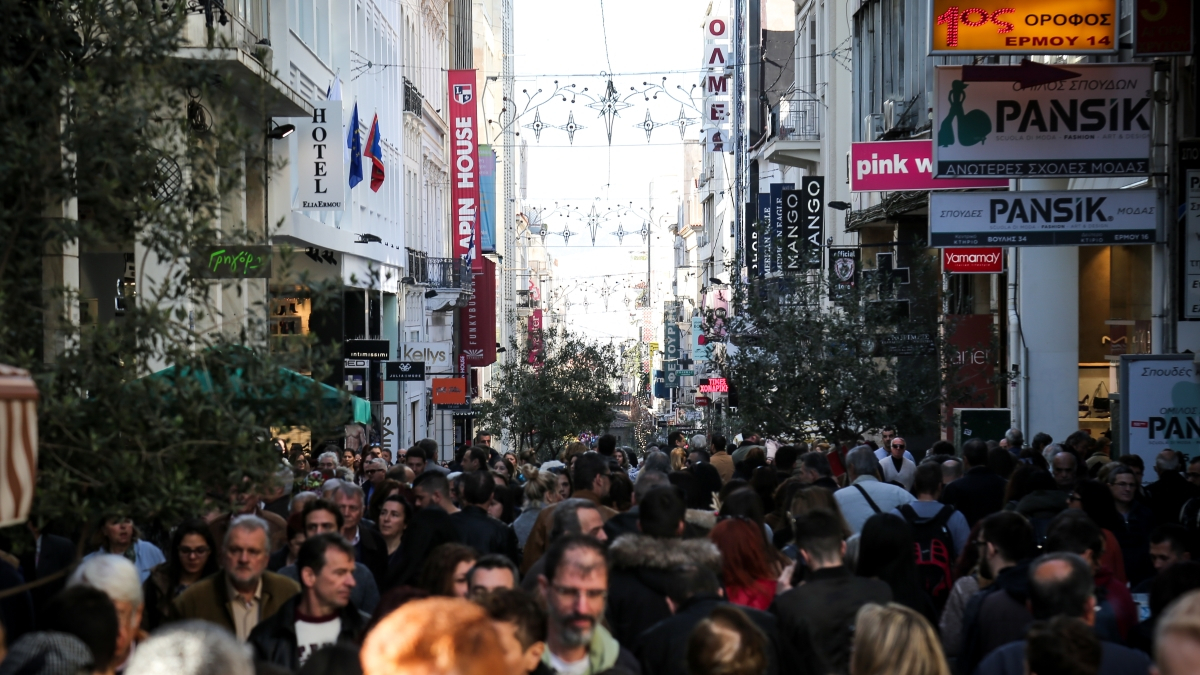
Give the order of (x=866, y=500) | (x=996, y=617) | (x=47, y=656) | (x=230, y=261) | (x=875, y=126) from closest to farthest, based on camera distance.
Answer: (x=47, y=656) → (x=996, y=617) → (x=230, y=261) → (x=866, y=500) → (x=875, y=126)

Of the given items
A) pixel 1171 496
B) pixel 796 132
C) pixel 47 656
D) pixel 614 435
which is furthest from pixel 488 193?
pixel 47 656

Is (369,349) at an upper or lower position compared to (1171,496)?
upper

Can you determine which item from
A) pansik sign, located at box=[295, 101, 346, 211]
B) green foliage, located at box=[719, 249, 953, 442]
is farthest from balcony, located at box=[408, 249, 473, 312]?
green foliage, located at box=[719, 249, 953, 442]

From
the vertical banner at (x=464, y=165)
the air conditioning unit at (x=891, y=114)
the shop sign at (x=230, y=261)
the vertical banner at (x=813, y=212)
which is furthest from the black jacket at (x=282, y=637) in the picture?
the vertical banner at (x=464, y=165)

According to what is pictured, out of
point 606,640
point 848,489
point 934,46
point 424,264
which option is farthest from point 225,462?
point 424,264

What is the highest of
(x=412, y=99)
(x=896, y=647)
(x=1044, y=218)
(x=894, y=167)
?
(x=412, y=99)

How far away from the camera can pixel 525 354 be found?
2020 inches

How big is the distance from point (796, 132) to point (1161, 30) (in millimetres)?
27160

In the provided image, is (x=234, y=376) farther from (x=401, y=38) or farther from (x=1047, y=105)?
(x=401, y=38)

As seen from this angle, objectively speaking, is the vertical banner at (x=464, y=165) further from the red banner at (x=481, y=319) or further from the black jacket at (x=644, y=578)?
the black jacket at (x=644, y=578)

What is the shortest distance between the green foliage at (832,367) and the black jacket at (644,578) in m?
16.0

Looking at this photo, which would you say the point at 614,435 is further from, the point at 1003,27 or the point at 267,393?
the point at 267,393

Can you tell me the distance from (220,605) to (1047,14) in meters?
11.7

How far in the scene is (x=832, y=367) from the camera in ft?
74.5
